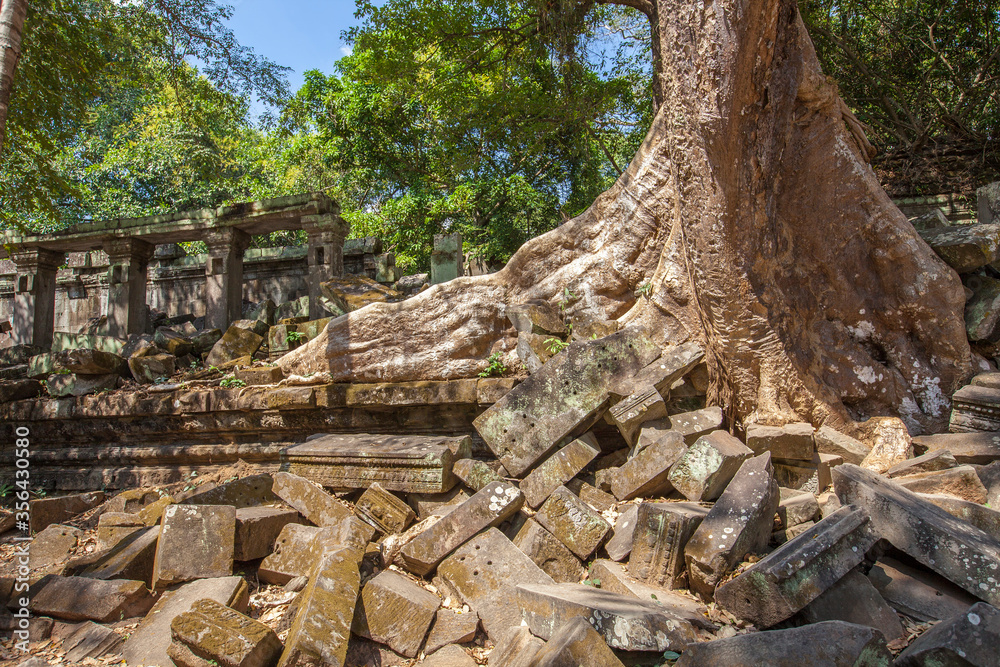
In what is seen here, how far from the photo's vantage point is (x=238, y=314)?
741cm

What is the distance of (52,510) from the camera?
4352mm

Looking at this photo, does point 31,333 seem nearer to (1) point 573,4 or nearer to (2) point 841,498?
(1) point 573,4

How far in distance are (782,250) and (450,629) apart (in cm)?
298

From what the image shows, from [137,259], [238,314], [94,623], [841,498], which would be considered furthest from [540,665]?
[137,259]

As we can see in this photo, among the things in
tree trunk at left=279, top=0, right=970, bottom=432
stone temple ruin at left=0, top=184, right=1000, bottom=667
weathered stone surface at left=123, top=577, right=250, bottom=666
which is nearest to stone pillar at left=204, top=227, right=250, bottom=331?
stone temple ruin at left=0, top=184, right=1000, bottom=667

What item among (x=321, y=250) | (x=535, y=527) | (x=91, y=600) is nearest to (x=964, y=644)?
(x=535, y=527)

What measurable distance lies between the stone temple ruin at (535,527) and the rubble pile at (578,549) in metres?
0.01

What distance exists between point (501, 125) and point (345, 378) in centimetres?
453

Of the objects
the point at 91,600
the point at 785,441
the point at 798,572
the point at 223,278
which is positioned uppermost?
the point at 223,278

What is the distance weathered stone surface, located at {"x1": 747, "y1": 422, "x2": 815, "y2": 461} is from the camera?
9.86ft

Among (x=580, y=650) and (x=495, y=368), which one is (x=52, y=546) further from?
(x=580, y=650)

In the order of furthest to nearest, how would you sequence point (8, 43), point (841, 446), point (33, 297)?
point (33, 297) → point (8, 43) → point (841, 446)

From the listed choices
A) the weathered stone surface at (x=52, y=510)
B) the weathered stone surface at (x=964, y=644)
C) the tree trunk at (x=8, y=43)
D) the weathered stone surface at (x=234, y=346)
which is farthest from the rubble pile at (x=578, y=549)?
the tree trunk at (x=8, y=43)

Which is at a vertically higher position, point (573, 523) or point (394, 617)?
point (573, 523)
